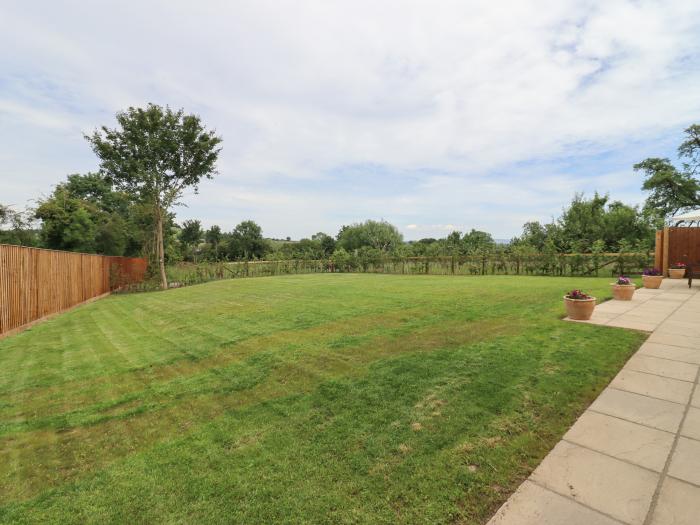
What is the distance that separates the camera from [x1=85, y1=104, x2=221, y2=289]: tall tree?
49.8 feet

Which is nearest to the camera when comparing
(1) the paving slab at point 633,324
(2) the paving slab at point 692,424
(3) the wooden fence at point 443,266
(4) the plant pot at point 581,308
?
(2) the paving slab at point 692,424

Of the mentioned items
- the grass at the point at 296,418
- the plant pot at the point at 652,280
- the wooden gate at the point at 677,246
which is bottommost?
the grass at the point at 296,418

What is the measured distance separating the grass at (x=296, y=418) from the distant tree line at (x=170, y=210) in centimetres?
1359

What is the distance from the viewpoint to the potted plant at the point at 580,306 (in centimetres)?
474

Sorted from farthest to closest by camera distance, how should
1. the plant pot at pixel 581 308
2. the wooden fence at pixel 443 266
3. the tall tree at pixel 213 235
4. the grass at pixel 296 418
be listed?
the tall tree at pixel 213 235 → the wooden fence at pixel 443 266 → the plant pot at pixel 581 308 → the grass at pixel 296 418

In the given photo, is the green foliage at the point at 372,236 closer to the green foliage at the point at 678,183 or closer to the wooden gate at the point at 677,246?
the green foliage at the point at 678,183

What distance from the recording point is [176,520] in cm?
152

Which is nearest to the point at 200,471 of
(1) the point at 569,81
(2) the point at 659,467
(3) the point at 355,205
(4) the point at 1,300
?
(2) the point at 659,467

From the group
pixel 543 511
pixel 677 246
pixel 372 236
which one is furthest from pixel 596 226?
pixel 372 236

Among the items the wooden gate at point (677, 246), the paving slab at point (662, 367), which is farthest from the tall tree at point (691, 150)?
the paving slab at point (662, 367)

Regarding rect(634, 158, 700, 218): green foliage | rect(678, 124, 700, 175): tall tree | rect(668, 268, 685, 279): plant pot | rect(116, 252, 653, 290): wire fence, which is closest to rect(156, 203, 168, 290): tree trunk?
rect(116, 252, 653, 290): wire fence

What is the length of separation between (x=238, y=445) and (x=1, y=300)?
22.2ft

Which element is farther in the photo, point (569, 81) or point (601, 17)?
point (569, 81)

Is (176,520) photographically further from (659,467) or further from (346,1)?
(346,1)
